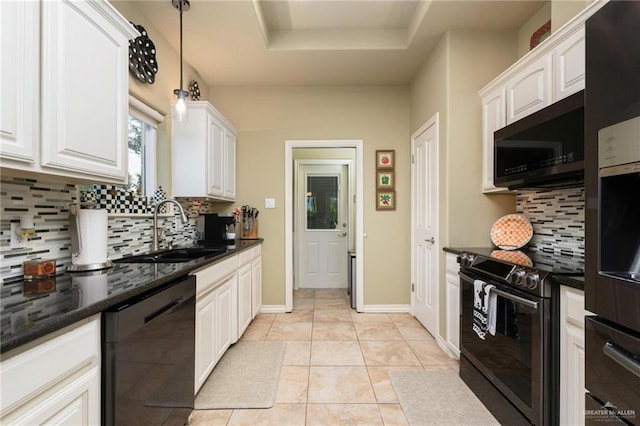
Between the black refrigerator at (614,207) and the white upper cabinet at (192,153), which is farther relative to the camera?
the white upper cabinet at (192,153)

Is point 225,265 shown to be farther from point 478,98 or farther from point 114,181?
point 478,98

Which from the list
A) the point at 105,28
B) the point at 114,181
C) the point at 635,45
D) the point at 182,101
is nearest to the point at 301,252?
the point at 182,101

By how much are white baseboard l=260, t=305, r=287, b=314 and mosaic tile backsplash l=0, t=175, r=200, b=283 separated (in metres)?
1.80

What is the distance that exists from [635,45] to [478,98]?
1.79m

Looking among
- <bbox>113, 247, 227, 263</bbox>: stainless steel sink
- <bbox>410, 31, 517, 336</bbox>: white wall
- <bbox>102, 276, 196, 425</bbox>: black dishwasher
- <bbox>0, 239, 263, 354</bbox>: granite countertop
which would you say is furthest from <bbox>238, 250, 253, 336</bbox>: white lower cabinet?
<bbox>410, 31, 517, 336</bbox>: white wall

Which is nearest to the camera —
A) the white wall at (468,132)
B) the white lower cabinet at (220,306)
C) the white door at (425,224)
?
the white lower cabinet at (220,306)

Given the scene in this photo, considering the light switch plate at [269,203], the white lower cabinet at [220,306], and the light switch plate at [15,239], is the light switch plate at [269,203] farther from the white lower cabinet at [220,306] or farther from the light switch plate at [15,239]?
the light switch plate at [15,239]

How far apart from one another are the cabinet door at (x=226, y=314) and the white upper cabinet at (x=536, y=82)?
7.40 feet

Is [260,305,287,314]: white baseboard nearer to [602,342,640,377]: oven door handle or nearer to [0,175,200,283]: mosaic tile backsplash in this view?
[0,175,200,283]: mosaic tile backsplash

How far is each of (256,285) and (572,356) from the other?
8.90 ft

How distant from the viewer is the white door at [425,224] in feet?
9.24

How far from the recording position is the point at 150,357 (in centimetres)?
124

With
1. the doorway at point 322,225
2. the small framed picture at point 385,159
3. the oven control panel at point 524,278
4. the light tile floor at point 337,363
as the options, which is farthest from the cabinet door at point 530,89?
the doorway at point 322,225

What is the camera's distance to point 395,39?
2857mm
